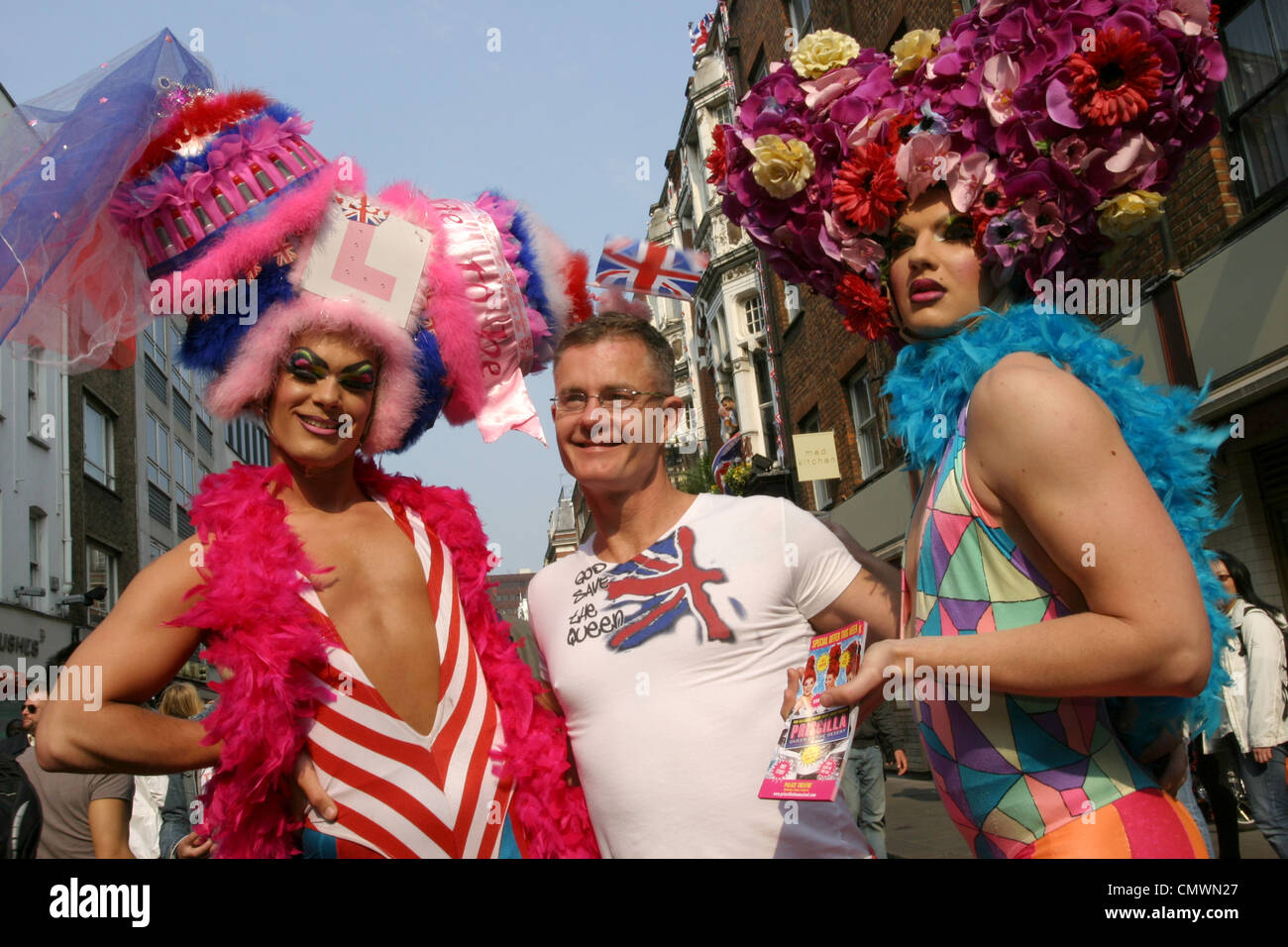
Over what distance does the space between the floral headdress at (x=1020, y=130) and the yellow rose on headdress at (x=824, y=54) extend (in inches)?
1.6

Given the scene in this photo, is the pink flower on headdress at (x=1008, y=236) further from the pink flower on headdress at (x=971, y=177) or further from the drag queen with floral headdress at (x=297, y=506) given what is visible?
the drag queen with floral headdress at (x=297, y=506)

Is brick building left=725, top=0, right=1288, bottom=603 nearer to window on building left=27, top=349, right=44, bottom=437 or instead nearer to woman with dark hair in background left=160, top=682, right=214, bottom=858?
woman with dark hair in background left=160, top=682, right=214, bottom=858

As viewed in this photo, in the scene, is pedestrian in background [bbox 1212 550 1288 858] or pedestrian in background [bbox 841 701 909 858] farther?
pedestrian in background [bbox 841 701 909 858]

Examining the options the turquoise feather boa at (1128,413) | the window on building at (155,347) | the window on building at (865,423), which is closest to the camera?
the turquoise feather boa at (1128,413)

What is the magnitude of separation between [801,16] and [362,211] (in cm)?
1568

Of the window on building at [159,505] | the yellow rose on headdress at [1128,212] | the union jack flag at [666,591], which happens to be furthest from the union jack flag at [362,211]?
the window on building at [159,505]

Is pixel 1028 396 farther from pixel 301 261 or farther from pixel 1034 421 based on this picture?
pixel 301 261

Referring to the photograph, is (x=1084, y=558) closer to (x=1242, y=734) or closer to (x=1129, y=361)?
(x=1129, y=361)

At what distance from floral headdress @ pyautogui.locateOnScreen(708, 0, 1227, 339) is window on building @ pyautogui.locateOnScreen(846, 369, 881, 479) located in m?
12.5

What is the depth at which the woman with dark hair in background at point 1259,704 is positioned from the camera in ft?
16.2

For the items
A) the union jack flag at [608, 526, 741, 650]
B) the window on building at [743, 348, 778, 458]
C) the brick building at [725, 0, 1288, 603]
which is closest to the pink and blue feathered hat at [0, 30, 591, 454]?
the union jack flag at [608, 526, 741, 650]

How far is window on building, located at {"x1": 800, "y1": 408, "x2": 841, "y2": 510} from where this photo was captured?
55.3 ft

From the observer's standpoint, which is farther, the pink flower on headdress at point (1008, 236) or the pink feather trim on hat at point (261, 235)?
the pink feather trim on hat at point (261, 235)
